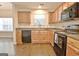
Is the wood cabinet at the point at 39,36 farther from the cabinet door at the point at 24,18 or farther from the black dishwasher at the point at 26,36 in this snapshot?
the cabinet door at the point at 24,18

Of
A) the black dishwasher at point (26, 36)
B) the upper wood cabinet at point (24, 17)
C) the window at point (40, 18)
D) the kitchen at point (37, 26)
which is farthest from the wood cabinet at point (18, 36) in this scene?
the window at point (40, 18)

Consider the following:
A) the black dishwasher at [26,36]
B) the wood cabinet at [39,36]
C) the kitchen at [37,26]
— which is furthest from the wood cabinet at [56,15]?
the black dishwasher at [26,36]

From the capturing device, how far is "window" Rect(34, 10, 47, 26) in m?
3.88

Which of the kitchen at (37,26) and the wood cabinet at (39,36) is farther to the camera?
the wood cabinet at (39,36)

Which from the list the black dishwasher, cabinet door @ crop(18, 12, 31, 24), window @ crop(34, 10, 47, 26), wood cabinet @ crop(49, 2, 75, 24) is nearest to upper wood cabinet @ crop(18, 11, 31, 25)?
cabinet door @ crop(18, 12, 31, 24)

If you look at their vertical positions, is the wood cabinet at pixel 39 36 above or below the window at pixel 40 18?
below

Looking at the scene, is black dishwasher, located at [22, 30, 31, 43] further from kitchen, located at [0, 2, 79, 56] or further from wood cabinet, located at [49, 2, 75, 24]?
wood cabinet, located at [49, 2, 75, 24]

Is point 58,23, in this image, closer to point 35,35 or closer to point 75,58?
point 35,35

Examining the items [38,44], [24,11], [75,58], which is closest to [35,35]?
[38,44]

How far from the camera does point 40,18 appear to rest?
4.09 metres

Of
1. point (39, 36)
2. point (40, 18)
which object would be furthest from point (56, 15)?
point (39, 36)

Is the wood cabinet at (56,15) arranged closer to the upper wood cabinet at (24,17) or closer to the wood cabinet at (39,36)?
the wood cabinet at (39,36)

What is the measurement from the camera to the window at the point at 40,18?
388 centimetres

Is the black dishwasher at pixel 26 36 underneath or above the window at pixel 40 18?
underneath
